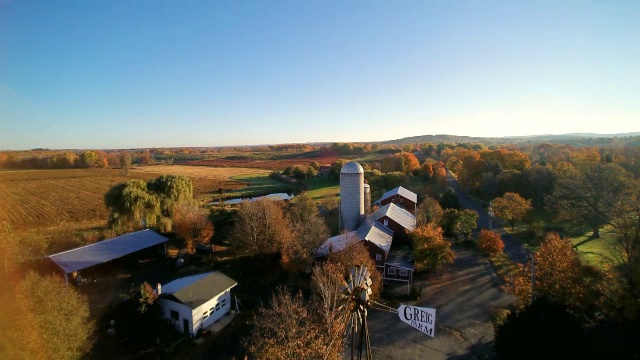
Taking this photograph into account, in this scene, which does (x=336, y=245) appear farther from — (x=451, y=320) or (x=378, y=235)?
(x=451, y=320)

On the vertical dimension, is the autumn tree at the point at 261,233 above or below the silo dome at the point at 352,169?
below

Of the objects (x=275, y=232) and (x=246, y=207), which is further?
(x=246, y=207)

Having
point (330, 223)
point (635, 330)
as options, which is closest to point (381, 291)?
point (635, 330)

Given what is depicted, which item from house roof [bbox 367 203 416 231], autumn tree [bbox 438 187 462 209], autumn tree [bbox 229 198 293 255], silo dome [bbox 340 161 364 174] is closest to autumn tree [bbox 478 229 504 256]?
house roof [bbox 367 203 416 231]

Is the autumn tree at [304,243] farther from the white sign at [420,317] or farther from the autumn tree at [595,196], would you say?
the autumn tree at [595,196]

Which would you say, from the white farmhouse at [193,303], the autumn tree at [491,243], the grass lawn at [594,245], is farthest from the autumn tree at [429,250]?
the grass lawn at [594,245]

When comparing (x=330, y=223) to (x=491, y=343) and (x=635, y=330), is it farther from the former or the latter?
(x=635, y=330)

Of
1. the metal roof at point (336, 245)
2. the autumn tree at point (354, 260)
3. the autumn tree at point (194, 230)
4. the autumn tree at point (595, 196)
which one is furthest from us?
the autumn tree at point (595, 196)
